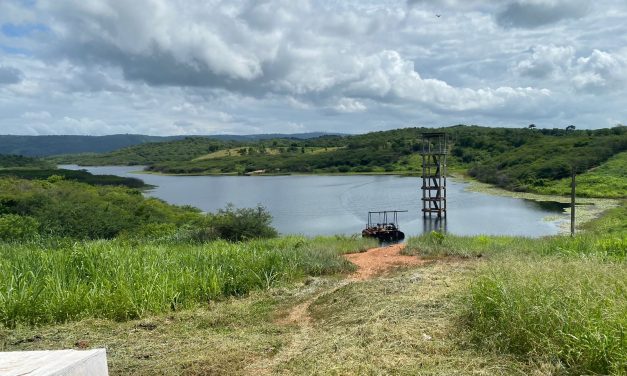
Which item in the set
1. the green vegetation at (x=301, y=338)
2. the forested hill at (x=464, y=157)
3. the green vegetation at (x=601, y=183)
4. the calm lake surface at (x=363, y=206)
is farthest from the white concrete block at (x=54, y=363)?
the forested hill at (x=464, y=157)

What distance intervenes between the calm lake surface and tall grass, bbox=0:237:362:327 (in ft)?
79.2

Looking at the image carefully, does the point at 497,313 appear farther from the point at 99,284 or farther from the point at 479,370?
the point at 99,284

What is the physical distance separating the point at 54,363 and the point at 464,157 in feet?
332

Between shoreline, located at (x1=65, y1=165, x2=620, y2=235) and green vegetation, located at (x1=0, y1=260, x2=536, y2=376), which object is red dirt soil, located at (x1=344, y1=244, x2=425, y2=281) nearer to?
green vegetation, located at (x1=0, y1=260, x2=536, y2=376)

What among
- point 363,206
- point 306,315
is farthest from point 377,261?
point 363,206

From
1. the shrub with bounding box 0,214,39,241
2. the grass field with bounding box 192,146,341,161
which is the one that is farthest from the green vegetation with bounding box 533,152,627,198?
the grass field with bounding box 192,146,341,161

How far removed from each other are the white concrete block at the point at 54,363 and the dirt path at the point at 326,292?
3.04m

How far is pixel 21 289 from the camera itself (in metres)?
7.94

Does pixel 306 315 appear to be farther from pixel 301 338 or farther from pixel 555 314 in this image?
pixel 555 314

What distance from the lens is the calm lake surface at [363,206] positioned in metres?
36.7

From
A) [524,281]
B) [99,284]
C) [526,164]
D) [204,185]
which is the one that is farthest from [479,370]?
[204,185]

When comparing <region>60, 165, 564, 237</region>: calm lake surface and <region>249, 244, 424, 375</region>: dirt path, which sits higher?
<region>249, 244, 424, 375</region>: dirt path

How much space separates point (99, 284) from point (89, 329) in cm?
177

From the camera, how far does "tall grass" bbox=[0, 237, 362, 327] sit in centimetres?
761
